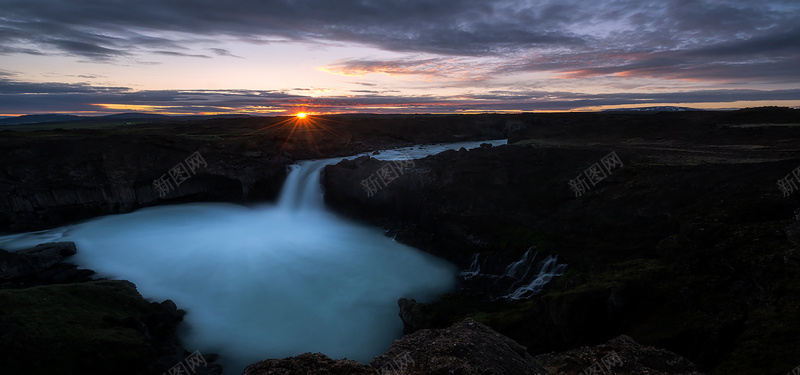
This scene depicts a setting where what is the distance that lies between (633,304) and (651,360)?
5371 millimetres

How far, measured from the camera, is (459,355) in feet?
34.0

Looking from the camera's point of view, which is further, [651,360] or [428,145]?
[428,145]

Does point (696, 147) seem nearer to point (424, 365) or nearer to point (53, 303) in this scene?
point (424, 365)

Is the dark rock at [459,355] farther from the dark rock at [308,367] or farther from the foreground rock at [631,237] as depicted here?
the foreground rock at [631,237]

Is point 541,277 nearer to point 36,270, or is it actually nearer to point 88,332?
point 88,332

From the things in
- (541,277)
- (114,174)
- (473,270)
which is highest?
(114,174)

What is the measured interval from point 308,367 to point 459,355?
426cm

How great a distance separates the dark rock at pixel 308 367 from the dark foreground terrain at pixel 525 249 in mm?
56

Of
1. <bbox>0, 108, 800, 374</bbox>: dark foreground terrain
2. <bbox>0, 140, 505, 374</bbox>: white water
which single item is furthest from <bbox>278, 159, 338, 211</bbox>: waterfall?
<bbox>0, 108, 800, 374</bbox>: dark foreground terrain

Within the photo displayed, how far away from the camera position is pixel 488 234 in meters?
28.6

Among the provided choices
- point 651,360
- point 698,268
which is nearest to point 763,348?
point 651,360

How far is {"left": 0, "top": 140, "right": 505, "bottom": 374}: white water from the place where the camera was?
21375mm

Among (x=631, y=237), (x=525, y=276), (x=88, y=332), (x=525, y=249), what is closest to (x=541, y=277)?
(x=525, y=276)

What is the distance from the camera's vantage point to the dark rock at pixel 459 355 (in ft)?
31.9
